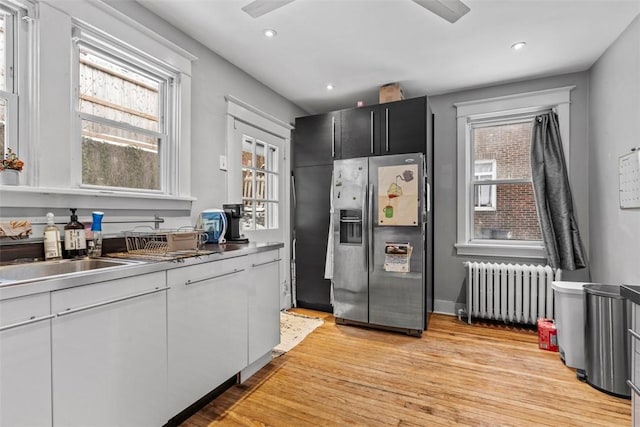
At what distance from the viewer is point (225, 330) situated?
188cm

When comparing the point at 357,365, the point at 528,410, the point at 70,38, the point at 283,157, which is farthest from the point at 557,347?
the point at 70,38

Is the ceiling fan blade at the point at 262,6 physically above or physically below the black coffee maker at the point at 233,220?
above

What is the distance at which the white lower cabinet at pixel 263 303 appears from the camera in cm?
212

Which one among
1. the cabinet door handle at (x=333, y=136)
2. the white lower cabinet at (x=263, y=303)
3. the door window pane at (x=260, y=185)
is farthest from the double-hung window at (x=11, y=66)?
the cabinet door handle at (x=333, y=136)

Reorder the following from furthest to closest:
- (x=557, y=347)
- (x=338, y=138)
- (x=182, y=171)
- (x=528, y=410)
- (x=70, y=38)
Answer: (x=338, y=138), (x=557, y=347), (x=182, y=171), (x=528, y=410), (x=70, y=38)

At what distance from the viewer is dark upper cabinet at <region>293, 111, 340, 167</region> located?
3.52 meters

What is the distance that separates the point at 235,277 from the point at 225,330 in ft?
1.05

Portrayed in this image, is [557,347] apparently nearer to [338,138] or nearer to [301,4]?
[338,138]

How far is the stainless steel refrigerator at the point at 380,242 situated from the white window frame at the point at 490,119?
88 centimetres

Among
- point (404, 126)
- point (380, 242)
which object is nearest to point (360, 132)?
point (404, 126)

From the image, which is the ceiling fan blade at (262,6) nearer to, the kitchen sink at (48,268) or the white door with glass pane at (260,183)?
the white door with glass pane at (260,183)

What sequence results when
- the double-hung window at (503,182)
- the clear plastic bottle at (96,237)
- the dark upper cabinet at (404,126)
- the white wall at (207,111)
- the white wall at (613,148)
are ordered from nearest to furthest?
the clear plastic bottle at (96,237), the white wall at (613,148), the white wall at (207,111), the dark upper cabinet at (404,126), the double-hung window at (503,182)

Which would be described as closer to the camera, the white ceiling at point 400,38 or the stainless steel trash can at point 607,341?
the stainless steel trash can at point 607,341

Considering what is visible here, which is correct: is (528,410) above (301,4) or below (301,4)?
below
